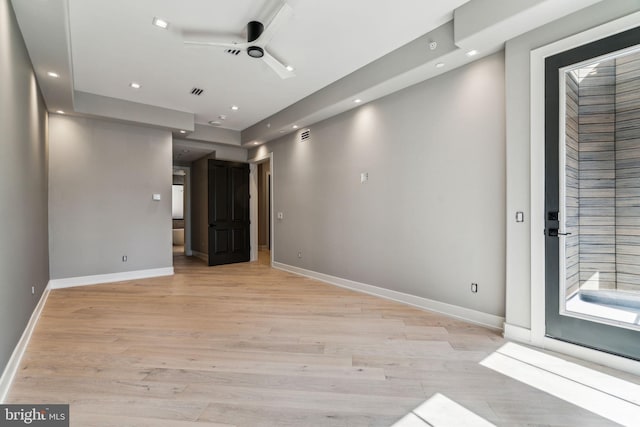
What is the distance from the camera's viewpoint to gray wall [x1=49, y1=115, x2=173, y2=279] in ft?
16.6

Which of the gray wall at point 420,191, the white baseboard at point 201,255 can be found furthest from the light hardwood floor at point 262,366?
the white baseboard at point 201,255

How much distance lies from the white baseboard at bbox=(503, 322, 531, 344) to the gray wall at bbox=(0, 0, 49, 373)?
3.97 metres

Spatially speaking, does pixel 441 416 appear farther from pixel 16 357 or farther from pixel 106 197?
pixel 106 197

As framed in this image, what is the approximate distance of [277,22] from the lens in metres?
2.81

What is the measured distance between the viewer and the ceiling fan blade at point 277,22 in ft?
8.76

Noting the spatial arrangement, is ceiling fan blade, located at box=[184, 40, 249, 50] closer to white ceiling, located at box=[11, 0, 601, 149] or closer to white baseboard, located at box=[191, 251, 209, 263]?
white ceiling, located at box=[11, 0, 601, 149]

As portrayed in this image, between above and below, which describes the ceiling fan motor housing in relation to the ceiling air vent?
above

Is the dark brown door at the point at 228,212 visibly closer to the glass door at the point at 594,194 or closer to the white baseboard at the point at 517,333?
the white baseboard at the point at 517,333

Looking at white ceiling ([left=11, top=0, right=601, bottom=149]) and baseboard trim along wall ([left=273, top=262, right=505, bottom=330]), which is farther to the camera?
baseboard trim along wall ([left=273, top=262, right=505, bottom=330])

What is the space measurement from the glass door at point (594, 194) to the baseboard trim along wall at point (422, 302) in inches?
22.9

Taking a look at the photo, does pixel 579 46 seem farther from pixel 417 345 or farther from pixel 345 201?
pixel 345 201

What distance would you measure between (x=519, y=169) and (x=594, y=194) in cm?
59

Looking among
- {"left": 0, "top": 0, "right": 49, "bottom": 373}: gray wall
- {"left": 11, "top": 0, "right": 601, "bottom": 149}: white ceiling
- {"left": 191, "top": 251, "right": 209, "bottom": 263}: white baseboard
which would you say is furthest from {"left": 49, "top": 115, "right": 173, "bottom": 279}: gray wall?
{"left": 191, "top": 251, "right": 209, "bottom": 263}: white baseboard

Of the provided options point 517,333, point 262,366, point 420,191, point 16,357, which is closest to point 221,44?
point 420,191
